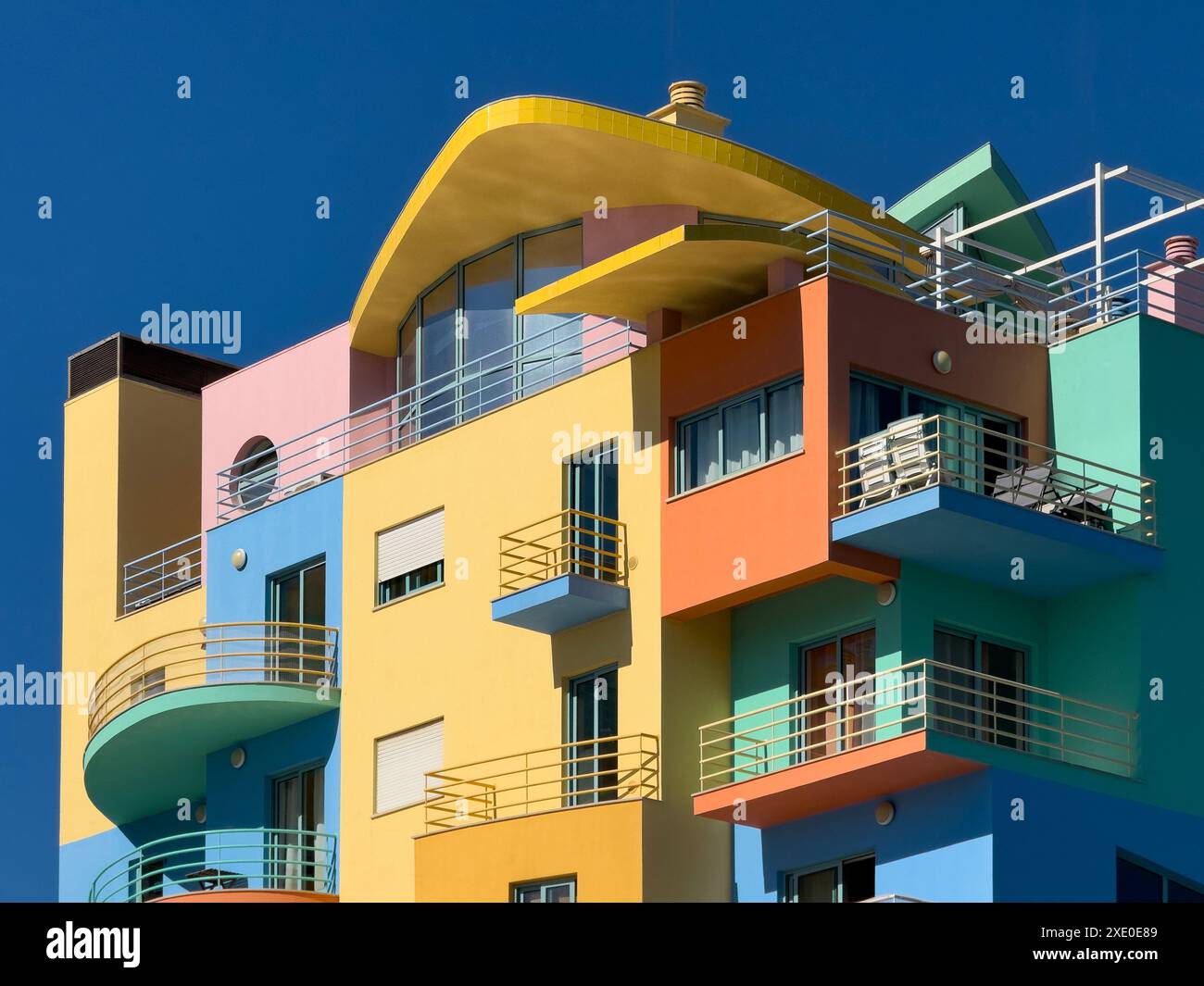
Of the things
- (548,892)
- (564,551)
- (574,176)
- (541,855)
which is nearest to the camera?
(541,855)

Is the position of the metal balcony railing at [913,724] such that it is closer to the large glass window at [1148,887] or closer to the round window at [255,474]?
the large glass window at [1148,887]

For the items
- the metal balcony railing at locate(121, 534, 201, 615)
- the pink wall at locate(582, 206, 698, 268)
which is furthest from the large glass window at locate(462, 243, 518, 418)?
the metal balcony railing at locate(121, 534, 201, 615)

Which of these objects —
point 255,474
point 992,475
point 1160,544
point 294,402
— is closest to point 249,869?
point 255,474

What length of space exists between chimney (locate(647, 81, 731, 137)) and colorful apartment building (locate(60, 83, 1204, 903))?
66 mm

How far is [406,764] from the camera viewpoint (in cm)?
3578

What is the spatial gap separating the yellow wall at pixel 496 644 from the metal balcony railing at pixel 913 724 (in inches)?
23.5

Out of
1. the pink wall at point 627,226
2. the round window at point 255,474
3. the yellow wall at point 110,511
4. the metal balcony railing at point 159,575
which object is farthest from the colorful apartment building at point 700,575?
the yellow wall at point 110,511

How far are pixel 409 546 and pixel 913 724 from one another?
920 centimetres

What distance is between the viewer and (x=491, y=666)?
34781 millimetres

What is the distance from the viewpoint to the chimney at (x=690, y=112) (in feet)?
125

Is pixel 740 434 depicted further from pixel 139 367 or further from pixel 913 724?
pixel 139 367
